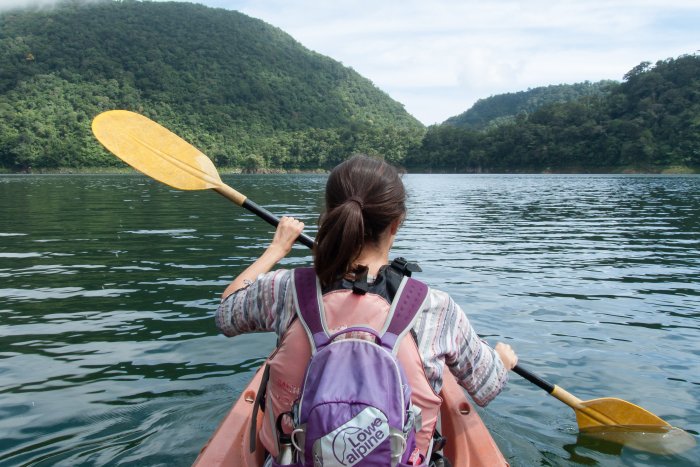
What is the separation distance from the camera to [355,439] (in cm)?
182

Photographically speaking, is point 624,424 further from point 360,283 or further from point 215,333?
point 215,333

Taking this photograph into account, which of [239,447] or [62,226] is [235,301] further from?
[62,226]

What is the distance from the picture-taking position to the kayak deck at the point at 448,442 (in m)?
2.77

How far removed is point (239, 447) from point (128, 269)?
7.41m

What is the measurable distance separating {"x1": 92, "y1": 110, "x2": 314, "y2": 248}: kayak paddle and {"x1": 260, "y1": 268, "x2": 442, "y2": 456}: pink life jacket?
2.16 metres

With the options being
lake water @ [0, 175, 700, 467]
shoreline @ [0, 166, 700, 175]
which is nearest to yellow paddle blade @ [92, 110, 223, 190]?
lake water @ [0, 175, 700, 467]

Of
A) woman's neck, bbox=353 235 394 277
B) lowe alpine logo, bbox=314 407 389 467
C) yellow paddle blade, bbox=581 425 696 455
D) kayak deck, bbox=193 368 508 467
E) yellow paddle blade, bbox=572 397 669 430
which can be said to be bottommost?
yellow paddle blade, bbox=581 425 696 455

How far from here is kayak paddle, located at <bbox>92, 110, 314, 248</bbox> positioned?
413 centimetres

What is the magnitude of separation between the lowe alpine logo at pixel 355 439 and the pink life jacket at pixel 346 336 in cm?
29

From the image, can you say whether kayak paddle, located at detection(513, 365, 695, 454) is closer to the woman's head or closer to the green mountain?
the woman's head

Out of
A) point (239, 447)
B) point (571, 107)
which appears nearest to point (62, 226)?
point (239, 447)

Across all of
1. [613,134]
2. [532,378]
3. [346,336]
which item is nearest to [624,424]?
[532,378]

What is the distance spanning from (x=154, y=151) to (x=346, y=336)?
2.79 meters

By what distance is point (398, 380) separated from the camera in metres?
1.92
